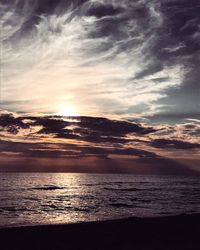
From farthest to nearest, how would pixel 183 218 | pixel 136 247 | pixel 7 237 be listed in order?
pixel 183 218 → pixel 7 237 → pixel 136 247

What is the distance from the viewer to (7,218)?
34.7 metres

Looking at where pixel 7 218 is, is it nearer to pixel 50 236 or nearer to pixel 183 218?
pixel 50 236

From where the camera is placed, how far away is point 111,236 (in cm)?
2353

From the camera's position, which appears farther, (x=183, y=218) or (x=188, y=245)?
(x=183, y=218)

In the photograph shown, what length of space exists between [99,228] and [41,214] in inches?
558

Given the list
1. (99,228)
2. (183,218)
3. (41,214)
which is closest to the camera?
(99,228)

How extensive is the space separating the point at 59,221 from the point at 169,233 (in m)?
12.6

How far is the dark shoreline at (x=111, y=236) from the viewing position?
20.0m

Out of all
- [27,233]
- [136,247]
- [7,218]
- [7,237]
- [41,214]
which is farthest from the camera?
[41,214]

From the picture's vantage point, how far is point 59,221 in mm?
33344

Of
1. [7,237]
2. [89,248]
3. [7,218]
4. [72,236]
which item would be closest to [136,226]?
[72,236]

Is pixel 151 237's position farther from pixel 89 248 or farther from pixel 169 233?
pixel 89 248

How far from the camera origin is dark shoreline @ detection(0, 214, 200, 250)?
2000 cm

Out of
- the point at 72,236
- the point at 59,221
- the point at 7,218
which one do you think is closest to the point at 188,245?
the point at 72,236
